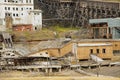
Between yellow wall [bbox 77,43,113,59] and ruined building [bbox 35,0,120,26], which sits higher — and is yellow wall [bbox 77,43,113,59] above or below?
below

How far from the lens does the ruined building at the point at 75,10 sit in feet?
385

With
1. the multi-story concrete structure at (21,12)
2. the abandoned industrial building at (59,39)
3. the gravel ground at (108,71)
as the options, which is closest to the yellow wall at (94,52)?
the abandoned industrial building at (59,39)

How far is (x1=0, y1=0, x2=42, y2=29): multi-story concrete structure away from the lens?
11569 centimetres

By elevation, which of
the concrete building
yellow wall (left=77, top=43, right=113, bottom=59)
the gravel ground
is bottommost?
the gravel ground

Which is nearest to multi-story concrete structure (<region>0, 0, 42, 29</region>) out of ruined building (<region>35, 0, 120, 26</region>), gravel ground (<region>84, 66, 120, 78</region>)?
ruined building (<region>35, 0, 120, 26</region>)

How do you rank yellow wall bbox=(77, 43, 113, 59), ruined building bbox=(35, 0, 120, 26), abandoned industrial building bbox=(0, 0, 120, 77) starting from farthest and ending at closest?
1. ruined building bbox=(35, 0, 120, 26)
2. yellow wall bbox=(77, 43, 113, 59)
3. abandoned industrial building bbox=(0, 0, 120, 77)

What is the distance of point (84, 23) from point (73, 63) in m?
31.5

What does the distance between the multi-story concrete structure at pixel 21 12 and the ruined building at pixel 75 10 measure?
333cm

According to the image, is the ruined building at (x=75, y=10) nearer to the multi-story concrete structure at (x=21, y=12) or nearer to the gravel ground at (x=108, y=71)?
the multi-story concrete structure at (x=21, y=12)

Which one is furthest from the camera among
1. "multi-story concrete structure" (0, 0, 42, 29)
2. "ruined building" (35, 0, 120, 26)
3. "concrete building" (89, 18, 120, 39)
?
A: "ruined building" (35, 0, 120, 26)

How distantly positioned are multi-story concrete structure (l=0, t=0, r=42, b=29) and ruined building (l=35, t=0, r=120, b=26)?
10.9ft

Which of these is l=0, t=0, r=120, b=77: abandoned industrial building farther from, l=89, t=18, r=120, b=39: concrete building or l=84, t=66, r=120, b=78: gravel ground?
l=84, t=66, r=120, b=78: gravel ground

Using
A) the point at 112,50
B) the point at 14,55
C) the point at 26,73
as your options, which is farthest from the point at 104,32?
the point at 26,73

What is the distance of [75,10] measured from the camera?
12331cm
